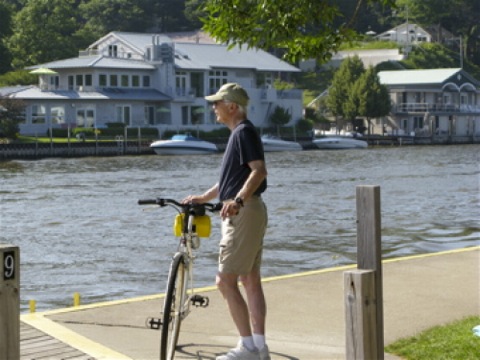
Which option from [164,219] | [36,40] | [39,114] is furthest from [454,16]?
[164,219]

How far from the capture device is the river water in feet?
59.5

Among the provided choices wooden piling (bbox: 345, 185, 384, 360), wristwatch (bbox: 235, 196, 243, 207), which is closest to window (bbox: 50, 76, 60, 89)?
wristwatch (bbox: 235, 196, 243, 207)

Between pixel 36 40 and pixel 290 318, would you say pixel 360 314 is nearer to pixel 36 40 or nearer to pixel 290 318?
pixel 290 318

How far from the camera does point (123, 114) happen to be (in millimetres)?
80625

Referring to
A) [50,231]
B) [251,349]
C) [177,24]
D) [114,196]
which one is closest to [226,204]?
[251,349]

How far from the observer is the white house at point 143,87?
254ft

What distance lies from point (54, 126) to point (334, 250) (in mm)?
58263

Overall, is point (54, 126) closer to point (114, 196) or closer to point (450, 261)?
point (114, 196)

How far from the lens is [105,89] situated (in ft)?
262

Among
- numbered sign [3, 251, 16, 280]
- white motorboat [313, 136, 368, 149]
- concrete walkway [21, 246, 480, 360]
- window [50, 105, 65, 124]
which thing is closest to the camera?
numbered sign [3, 251, 16, 280]

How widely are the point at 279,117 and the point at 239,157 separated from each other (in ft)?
267

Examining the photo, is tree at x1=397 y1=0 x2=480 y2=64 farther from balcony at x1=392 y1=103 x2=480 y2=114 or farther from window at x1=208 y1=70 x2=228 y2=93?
window at x1=208 y1=70 x2=228 y2=93

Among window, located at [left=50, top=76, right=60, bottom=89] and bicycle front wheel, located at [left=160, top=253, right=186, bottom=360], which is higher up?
window, located at [left=50, top=76, right=60, bottom=89]

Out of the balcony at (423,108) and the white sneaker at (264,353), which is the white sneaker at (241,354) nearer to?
the white sneaker at (264,353)
